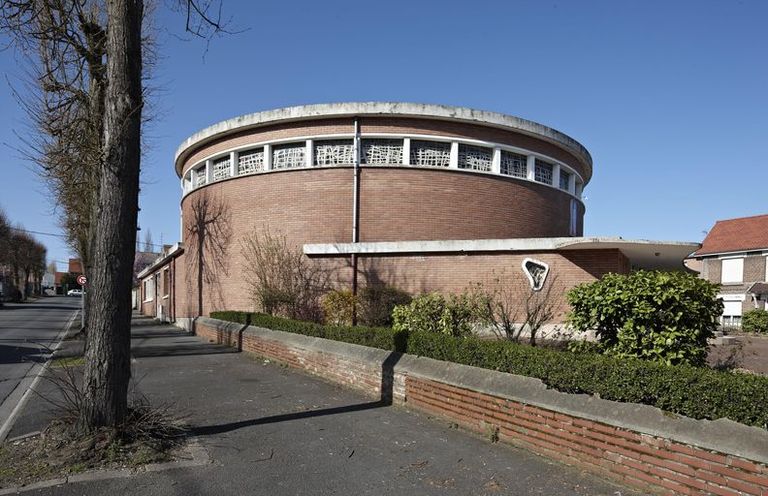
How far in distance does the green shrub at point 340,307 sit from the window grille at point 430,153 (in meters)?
5.10

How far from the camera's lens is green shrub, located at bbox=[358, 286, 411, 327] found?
13.7 m

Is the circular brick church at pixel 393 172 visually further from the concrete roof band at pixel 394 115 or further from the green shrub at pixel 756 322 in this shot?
the green shrub at pixel 756 322

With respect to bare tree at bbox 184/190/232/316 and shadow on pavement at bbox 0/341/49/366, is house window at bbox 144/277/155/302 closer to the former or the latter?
bare tree at bbox 184/190/232/316

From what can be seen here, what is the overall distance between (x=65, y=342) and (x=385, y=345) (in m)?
14.8

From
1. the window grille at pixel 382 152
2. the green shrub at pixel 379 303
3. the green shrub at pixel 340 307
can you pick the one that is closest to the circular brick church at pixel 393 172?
the window grille at pixel 382 152

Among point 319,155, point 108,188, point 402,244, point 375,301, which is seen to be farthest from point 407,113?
point 108,188

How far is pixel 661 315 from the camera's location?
249 inches

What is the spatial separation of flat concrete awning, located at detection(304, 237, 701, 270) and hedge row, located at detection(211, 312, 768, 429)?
19.0 feet

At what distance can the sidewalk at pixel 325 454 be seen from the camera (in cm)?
483

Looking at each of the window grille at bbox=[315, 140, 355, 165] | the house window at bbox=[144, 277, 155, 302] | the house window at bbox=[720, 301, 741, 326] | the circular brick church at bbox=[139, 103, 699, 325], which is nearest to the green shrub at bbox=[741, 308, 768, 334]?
the house window at bbox=[720, 301, 741, 326]

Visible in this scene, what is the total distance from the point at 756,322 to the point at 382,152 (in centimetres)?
2275

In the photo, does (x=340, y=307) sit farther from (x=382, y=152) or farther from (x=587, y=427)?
(x=587, y=427)

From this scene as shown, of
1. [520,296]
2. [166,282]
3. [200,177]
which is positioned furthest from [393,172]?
[166,282]

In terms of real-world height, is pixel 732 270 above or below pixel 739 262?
below
